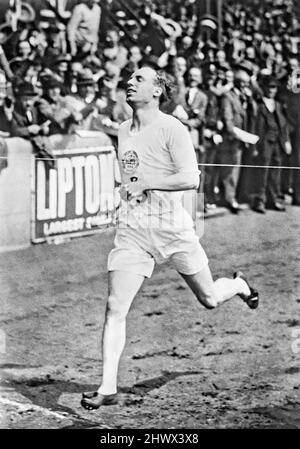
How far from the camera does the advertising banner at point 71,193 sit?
591cm

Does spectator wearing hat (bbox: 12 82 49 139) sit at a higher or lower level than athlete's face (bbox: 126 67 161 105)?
lower

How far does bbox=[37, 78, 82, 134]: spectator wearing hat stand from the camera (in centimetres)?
590

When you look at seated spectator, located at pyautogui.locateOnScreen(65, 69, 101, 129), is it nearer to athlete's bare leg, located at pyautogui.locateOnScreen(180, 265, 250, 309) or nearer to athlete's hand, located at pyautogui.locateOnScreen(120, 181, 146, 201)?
athlete's hand, located at pyautogui.locateOnScreen(120, 181, 146, 201)

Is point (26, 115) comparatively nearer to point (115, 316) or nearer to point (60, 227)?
point (60, 227)

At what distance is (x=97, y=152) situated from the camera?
19.3ft

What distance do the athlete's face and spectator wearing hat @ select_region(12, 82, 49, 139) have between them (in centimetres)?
49

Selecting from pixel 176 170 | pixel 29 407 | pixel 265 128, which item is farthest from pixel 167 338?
pixel 265 128

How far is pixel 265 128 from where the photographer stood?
5902 millimetres

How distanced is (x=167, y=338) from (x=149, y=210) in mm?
701

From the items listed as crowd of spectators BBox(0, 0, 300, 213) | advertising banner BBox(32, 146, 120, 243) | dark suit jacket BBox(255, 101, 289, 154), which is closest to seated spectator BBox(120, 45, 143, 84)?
crowd of spectators BBox(0, 0, 300, 213)

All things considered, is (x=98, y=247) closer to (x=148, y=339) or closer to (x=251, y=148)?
(x=148, y=339)
